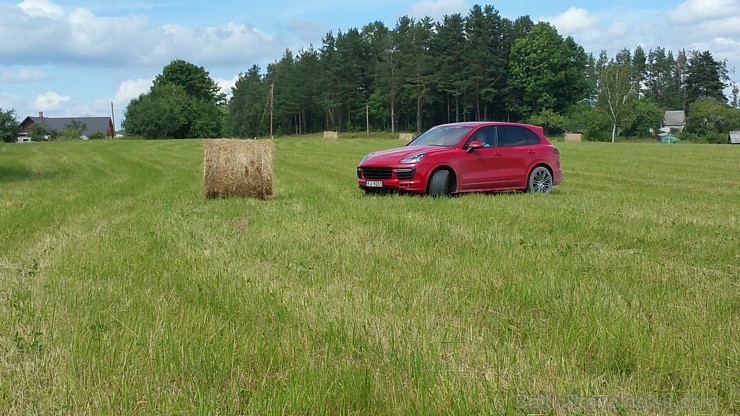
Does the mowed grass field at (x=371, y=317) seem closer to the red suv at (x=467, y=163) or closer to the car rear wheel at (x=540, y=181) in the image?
the red suv at (x=467, y=163)

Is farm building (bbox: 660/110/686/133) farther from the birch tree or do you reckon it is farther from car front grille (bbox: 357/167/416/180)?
car front grille (bbox: 357/167/416/180)

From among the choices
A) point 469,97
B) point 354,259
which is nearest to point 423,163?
point 354,259

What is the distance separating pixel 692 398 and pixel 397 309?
194 cm

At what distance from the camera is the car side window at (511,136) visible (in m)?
14.4

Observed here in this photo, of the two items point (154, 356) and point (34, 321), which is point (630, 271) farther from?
point (34, 321)

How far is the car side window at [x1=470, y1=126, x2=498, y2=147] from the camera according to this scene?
14.0 metres

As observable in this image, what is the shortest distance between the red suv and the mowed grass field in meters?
3.82

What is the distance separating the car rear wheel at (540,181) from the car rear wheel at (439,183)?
2.46 metres

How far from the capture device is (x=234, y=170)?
1299 cm

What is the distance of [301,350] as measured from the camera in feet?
12.1

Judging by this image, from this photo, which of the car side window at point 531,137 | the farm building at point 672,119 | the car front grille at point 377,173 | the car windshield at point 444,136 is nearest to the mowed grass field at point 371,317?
the car front grille at point 377,173

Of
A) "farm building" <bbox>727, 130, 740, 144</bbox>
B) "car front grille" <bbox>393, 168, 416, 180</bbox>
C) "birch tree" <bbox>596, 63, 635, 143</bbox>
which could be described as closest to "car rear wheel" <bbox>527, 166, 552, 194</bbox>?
"car front grille" <bbox>393, 168, 416, 180</bbox>

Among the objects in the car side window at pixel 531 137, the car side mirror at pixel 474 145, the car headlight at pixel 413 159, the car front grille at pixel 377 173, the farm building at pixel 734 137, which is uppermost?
the car side window at pixel 531 137

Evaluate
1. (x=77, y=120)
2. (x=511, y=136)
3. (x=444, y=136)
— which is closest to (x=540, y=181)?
(x=511, y=136)
